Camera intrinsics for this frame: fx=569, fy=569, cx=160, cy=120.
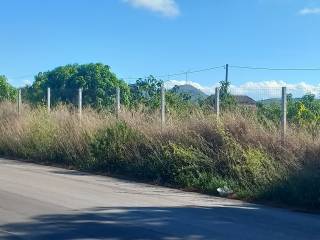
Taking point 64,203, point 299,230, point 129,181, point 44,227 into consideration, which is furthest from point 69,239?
Answer: point 129,181

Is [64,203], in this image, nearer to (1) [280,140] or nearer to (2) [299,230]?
(2) [299,230]

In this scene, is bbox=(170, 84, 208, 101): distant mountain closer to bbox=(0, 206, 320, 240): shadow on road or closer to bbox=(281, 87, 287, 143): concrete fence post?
bbox=(281, 87, 287, 143): concrete fence post

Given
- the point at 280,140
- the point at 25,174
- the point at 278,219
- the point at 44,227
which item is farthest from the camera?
the point at 25,174

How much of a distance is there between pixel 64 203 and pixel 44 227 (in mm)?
1997

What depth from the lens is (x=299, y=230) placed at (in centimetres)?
842

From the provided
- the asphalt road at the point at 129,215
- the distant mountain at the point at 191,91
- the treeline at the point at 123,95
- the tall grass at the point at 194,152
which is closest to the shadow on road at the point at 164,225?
the asphalt road at the point at 129,215

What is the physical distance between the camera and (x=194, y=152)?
14.2 m

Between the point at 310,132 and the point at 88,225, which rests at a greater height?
the point at 310,132

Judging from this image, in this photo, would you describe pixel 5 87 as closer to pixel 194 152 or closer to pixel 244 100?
pixel 244 100

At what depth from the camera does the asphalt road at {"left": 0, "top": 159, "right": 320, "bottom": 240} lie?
7812 millimetres

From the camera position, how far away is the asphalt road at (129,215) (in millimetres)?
7812

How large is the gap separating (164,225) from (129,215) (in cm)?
89

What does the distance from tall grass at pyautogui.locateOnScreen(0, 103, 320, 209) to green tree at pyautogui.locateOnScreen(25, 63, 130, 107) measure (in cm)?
1008

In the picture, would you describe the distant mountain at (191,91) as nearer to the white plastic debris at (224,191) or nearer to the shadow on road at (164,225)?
the white plastic debris at (224,191)
